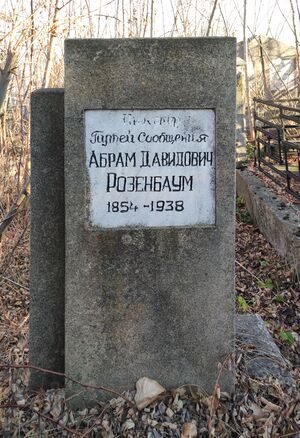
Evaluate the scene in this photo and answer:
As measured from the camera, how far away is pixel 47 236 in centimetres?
264

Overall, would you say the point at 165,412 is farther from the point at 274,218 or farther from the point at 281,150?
the point at 281,150

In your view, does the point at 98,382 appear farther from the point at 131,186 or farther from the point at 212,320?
the point at 131,186

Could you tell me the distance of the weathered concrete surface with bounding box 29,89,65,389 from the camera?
2.56 metres

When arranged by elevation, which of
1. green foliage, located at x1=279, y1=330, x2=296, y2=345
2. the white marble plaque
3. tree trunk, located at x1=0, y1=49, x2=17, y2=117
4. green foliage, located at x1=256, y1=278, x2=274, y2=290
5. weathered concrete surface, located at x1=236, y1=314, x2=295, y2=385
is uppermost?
tree trunk, located at x1=0, y1=49, x2=17, y2=117

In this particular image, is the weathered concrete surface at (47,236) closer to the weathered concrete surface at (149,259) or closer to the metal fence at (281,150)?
the weathered concrete surface at (149,259)

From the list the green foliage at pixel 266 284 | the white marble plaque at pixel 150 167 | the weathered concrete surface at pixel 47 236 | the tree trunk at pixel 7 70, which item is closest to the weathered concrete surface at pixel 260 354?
the white marble plaque at pixel 150 167

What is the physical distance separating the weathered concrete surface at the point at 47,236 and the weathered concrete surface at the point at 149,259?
0.84ft

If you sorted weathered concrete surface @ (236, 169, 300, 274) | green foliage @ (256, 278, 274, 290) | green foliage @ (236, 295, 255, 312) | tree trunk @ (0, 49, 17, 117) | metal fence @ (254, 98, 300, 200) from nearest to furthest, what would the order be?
1. tree trunk @ (0, 49, 17, 117)
2. green foliage @ (236, 295, 255, 312)
3. green foliage @ (256, 278, 274, 290)
4. weathered concrete surface @ (236, 169, 300, 274)
5. metal fence @ (254, 98, 300, 200)

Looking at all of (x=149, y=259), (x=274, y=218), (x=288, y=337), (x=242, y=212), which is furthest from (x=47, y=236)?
(x=242, y=212)

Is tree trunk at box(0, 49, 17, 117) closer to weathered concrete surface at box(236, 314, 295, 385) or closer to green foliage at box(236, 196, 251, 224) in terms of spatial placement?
weathered concrete surface at box(236, 314, 295, 385)

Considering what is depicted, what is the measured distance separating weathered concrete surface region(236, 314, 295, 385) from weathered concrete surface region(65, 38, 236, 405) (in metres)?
0.31

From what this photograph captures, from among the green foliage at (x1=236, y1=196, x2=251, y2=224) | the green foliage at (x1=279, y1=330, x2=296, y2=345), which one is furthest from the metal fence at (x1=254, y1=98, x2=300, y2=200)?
the green foliage at (x1=279, y1=330, x2=296, y2=345)

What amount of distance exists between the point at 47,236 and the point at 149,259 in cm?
59

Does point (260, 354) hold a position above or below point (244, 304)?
above
